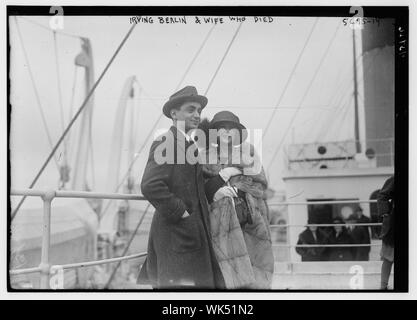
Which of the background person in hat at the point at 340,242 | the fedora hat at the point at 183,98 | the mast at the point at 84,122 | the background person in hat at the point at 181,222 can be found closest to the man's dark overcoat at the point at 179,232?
the background person in hat at the point at 181,222

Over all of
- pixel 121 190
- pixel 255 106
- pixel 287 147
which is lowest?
pixel 121 190

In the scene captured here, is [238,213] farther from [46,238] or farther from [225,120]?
[46,238]

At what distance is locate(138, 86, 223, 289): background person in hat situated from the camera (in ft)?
10.3

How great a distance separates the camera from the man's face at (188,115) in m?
3.17

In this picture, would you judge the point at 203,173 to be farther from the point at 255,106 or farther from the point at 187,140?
the point at 255,106

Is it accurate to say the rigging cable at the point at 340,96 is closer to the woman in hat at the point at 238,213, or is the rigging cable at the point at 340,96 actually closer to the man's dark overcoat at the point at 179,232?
the woman in hat at the point at 238,213

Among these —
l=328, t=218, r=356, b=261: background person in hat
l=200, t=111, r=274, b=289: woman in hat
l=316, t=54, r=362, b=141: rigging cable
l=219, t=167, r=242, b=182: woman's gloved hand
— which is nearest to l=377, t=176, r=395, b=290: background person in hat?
l=328, t=218, r=356, b=261: background person in hat

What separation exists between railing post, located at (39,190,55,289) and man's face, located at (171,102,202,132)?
704 mm

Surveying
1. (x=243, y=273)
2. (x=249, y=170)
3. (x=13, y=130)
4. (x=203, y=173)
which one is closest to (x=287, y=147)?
(x=249, y=170)

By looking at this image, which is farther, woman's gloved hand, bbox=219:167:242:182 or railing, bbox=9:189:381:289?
woman's gloved hand, bbox=219:167:242:182

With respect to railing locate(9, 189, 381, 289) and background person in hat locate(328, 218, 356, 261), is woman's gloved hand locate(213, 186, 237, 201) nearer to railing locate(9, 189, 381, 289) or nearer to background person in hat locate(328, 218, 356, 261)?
railing locate(9, 189, 381, 289)

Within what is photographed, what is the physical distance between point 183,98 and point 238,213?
64 centimetres

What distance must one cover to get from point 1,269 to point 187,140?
3.61ft
